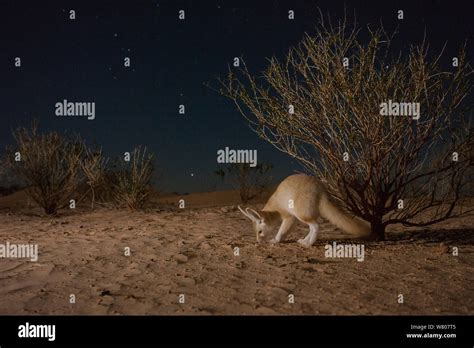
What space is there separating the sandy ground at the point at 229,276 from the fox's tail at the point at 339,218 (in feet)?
1.14

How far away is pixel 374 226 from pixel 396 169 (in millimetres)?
961

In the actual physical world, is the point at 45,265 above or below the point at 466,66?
below

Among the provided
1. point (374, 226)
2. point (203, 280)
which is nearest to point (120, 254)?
point (203, 280)

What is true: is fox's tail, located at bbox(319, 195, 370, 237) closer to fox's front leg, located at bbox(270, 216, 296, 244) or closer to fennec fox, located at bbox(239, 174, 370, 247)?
fennec fox, located at bbox(239, 174, 370, 247)

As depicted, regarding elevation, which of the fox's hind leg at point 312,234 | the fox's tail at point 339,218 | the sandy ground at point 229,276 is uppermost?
the fox's tail at point 339,218

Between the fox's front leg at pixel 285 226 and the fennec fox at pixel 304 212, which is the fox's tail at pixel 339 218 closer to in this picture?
the fennec fox at pixel 304 212

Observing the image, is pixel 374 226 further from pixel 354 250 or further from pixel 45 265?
→ pixel 45 265

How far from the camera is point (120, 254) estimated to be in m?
6.11

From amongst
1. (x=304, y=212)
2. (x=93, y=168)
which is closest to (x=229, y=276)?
(x=304, y=212)

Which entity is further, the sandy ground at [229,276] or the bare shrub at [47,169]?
the bare shrub at [47,169]

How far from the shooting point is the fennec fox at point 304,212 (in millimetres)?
6102

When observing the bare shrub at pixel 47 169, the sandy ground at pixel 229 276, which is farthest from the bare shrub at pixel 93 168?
the sandy ground at pixel 229 276

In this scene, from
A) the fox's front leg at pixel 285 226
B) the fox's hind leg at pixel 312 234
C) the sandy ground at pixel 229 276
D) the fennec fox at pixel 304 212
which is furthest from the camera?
the fox's front leg at pixel 285 226

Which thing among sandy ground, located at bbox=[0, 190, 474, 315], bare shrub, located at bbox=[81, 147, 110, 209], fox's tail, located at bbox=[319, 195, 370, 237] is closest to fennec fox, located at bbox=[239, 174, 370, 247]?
fox's tail, located at bbox=[319, 195, 370, 237]
